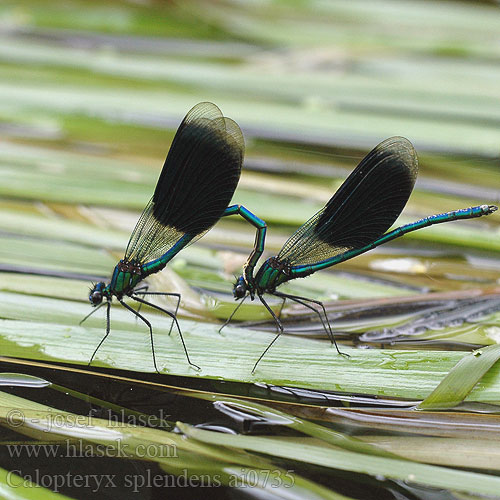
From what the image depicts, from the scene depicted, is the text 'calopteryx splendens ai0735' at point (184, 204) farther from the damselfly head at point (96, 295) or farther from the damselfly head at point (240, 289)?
the damselfly head at point (240, 289)

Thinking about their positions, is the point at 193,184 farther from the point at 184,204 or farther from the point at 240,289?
the point at 240,289

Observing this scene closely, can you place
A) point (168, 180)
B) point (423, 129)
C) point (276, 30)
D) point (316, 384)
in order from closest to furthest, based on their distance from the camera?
point (316, 384), point (168, 180), point (423, 129), point (276, 30)

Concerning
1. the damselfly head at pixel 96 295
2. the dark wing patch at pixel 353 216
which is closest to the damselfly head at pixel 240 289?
the dark wing patch at pixel 353 216

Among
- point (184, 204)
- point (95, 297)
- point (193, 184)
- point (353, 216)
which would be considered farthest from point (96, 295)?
point (353, 216)

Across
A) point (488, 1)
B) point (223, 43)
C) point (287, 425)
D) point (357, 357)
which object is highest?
point (488, 1)

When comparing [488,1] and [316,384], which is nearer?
[316,384]

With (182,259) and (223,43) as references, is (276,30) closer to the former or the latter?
(223,43)

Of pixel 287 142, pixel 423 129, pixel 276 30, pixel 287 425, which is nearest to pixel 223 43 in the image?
pixel 276 30
